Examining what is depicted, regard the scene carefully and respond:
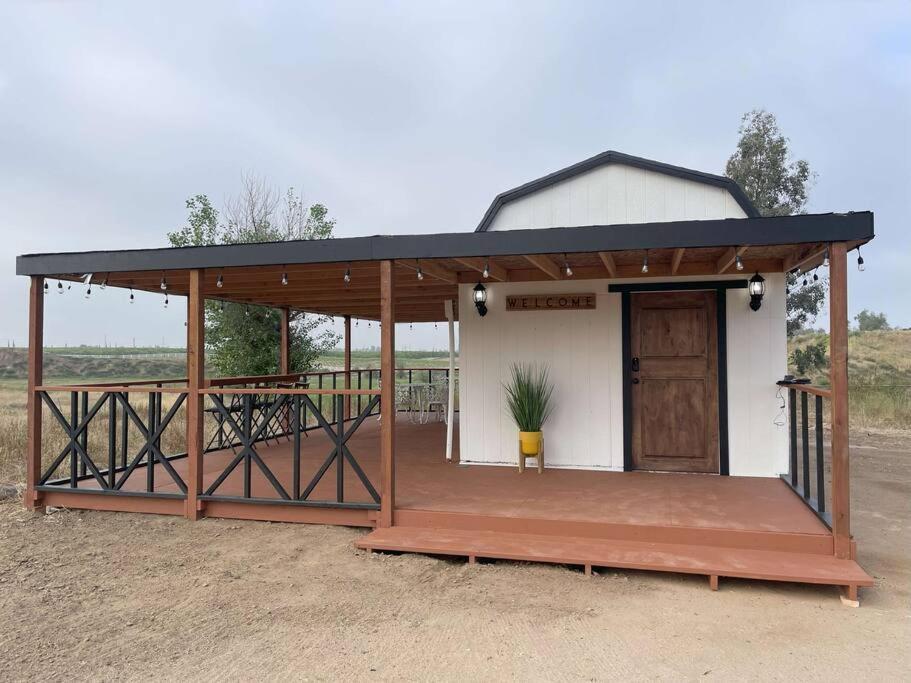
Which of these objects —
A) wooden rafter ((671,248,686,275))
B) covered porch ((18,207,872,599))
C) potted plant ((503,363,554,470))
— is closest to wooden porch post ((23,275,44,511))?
covered porch ((18,207,872,599))

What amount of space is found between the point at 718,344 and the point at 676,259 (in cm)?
117

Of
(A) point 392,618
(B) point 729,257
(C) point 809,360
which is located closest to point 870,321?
(C) point 809,360

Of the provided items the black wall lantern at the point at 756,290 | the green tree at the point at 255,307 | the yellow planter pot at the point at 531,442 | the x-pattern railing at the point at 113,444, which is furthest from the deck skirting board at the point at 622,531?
the green tree at the point at 255,307

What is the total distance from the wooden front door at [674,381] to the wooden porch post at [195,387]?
12.4ft

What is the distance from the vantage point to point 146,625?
3047 mm

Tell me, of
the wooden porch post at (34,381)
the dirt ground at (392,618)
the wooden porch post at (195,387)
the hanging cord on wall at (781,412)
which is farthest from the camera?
the hanging cord on wall at (781,412)

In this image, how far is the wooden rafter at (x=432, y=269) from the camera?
180 inches

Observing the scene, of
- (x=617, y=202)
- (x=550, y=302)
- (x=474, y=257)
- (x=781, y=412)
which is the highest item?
(x=617, y=202)

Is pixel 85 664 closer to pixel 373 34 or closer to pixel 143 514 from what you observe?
pixel 143 514

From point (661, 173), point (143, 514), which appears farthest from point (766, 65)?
point (143, 514)

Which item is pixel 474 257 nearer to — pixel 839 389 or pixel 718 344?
pixel 839 389

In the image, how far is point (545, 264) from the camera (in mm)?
4887

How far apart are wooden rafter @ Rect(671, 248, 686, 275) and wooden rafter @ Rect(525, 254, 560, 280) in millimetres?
968

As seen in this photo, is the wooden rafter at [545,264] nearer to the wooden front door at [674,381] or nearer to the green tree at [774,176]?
the wooden front door at [674,381]
